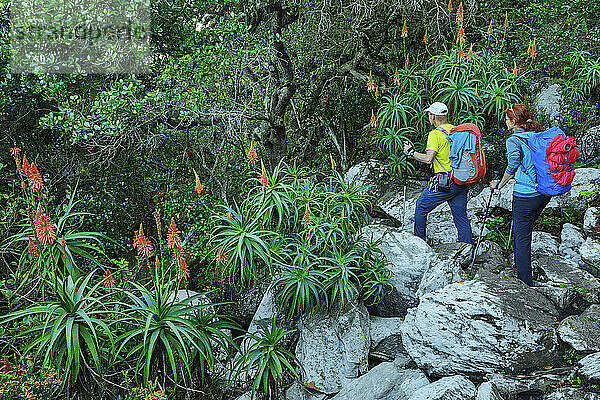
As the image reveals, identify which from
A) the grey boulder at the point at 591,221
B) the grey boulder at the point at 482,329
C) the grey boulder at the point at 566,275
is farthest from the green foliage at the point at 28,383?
the grey boulder at the point at 591,221

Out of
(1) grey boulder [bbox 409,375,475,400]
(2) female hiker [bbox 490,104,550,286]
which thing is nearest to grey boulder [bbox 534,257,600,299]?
(2) female hiker [bbox 490,104,550,286]

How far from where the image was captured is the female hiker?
4496 mm

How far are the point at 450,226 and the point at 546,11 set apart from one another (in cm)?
477

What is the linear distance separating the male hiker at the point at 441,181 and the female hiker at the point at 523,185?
652 millimetres

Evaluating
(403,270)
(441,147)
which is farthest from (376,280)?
(441,147)

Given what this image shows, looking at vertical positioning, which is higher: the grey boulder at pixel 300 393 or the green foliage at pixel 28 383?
the green foliage at pixel 28 383

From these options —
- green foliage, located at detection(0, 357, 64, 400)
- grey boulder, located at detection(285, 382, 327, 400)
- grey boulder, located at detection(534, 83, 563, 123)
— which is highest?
grey boulder, located at detection(534, 83, 563, 123)

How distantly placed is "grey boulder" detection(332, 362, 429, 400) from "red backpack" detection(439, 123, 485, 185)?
2.22 m

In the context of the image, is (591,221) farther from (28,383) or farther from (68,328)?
(28,383)

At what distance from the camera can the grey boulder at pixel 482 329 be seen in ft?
12.5

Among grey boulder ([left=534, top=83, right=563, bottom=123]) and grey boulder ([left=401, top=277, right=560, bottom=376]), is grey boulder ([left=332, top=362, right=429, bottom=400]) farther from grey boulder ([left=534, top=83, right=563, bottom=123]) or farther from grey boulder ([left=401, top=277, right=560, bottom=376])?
grey boulder ([left=534, top=83, right=563, bottom=123])

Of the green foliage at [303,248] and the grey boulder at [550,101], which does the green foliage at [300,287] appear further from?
the grey boulder at [550,101]

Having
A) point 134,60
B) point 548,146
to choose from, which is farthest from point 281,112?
point 548,146

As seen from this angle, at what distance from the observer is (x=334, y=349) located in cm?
481
